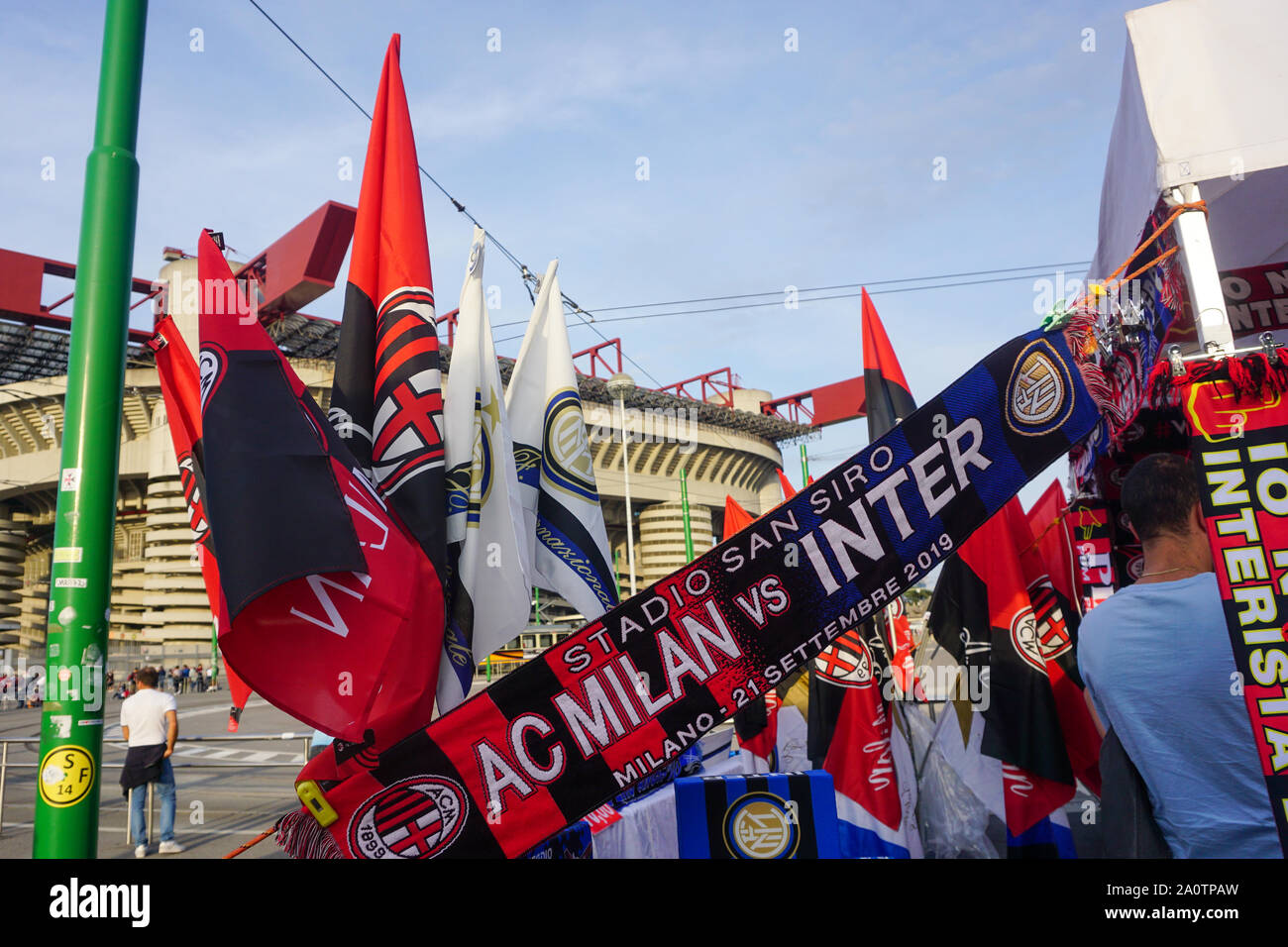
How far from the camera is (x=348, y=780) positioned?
3.10m

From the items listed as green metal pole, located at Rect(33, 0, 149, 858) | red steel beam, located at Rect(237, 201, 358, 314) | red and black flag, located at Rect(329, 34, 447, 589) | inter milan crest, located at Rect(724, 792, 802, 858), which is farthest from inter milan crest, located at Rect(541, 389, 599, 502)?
red steel beam, located at Rect(237, 201, 358, 314)

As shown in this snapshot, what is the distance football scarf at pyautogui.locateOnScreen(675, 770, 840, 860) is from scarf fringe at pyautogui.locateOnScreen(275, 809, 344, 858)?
1821 mm

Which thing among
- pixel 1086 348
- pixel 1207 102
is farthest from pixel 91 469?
pixel 1207 102

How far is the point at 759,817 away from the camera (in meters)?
4.20

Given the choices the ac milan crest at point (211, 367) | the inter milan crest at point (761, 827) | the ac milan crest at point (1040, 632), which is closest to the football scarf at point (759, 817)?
the inter milan crest at point (761, 827)

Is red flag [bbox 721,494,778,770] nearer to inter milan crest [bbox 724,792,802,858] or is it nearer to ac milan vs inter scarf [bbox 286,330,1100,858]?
inter milan crest [bbox 724,792,802,858]

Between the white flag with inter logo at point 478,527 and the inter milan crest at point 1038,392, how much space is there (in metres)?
2.29

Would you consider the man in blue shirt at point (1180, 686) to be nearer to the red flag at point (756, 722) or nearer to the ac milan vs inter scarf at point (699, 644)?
the ac milan vs inter scarf at point (699, 644)

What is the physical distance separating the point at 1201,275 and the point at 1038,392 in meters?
0.68

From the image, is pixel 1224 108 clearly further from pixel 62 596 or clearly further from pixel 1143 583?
pixel 62 596

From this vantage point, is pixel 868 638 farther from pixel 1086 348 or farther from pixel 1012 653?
pixel 1086 348

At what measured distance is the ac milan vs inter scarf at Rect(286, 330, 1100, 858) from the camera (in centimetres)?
311
